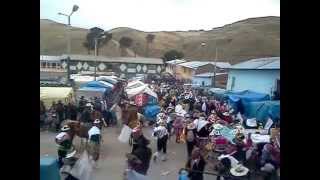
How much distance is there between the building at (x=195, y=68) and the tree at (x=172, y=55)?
0.21ft

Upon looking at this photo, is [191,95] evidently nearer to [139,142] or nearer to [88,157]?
[139,142]

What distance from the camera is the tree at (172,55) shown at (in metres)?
1.88

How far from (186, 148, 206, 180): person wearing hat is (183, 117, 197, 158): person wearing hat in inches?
1.4

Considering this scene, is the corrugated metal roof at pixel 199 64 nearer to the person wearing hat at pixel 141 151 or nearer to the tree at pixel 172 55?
the tree at pixel 172 55

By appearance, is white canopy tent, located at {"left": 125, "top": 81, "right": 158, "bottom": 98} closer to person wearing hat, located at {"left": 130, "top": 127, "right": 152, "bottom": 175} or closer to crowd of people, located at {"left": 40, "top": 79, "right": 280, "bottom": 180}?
crowd of people, located at {"left": 40, "top": 79, "right": 280, "bottom": 180}

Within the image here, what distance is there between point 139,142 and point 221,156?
1.59 ft

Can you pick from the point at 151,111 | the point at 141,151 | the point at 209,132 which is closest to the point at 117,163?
the point at 141,151

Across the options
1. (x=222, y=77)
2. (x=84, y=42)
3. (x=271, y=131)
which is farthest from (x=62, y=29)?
(x=271, y=131)

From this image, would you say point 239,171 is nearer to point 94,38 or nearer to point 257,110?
point 257,110

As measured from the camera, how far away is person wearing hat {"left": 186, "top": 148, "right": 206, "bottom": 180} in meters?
1.82

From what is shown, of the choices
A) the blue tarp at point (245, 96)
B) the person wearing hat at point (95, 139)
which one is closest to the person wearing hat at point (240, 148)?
the blue tarp at point (245, 96)
